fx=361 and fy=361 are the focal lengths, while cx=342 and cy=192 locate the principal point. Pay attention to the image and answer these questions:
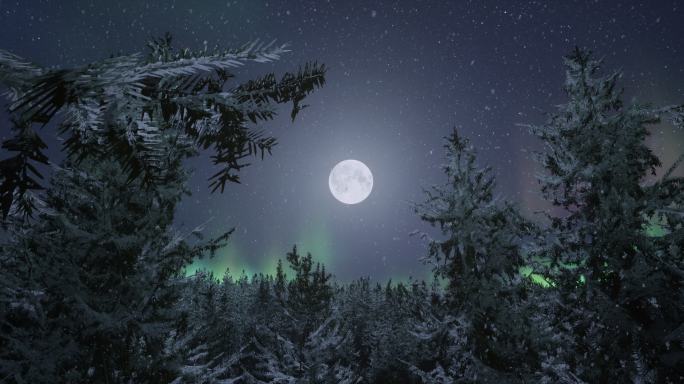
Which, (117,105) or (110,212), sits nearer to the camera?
(117,105)

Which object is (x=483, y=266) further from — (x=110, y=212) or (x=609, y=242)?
(x=110, y=212)

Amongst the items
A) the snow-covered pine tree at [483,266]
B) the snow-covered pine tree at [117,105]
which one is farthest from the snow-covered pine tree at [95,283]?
the snow-covered pine tree at [483,266]

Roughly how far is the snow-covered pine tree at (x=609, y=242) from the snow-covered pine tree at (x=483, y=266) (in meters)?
1.75

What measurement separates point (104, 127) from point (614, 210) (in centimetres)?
1339

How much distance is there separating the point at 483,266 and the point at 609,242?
→ 442cm

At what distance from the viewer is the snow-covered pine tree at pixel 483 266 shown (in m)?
13.4

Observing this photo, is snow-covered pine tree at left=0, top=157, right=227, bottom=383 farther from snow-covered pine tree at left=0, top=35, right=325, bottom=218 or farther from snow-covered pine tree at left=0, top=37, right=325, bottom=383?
snow-covered pine tree at left=0, top=35, right=325, bottom=218

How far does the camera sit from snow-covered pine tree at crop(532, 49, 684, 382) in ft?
31.9

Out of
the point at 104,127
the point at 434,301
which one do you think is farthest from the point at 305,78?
the point at 434,301

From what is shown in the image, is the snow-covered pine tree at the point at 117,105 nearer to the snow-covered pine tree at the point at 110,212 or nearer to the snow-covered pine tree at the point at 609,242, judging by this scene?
the snow-covered pine tree at the point at 110,212

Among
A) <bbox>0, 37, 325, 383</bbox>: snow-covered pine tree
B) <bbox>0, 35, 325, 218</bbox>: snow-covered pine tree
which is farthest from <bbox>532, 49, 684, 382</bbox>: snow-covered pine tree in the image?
<bbox>0, 35, 325, 218</bbox>: snow-covered pine tree

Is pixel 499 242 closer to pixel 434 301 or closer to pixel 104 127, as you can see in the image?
pixel 434 301

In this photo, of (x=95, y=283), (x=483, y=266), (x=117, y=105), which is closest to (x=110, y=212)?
(x=95, y=283)

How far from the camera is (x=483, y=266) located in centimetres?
1417
